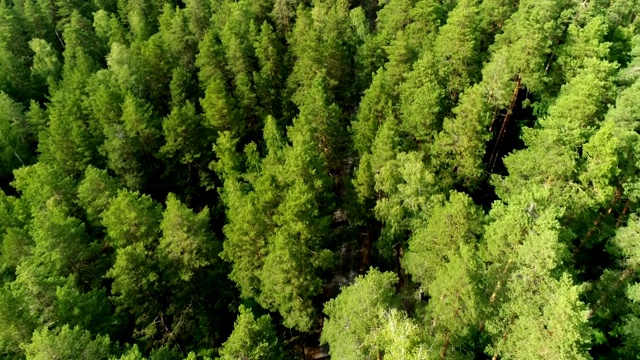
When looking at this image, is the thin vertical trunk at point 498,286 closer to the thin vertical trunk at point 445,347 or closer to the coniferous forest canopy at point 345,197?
the coniferous forest canopy at point 345,197

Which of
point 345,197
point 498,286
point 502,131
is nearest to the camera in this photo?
point 498,286

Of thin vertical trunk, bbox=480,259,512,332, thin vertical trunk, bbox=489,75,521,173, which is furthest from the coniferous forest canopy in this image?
thin vertical trunk, bbox=489,75,521,173

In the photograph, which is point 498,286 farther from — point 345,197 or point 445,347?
point 345,197

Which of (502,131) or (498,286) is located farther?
(502,131)

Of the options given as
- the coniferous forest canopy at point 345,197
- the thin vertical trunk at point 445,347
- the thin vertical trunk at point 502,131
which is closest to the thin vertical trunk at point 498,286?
the coniferous forest canopy at point 345,197

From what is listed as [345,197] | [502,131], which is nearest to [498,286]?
[345,197]

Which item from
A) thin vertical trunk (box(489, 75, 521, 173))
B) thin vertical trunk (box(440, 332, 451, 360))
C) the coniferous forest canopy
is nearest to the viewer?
the coniferous forest canopy

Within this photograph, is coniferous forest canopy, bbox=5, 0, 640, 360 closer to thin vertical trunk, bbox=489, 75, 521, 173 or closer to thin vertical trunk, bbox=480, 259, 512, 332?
thin vertical trunk, bbox=480, 259, 512, 332

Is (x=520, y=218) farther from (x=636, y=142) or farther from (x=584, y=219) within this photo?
(x=636, y=142)
